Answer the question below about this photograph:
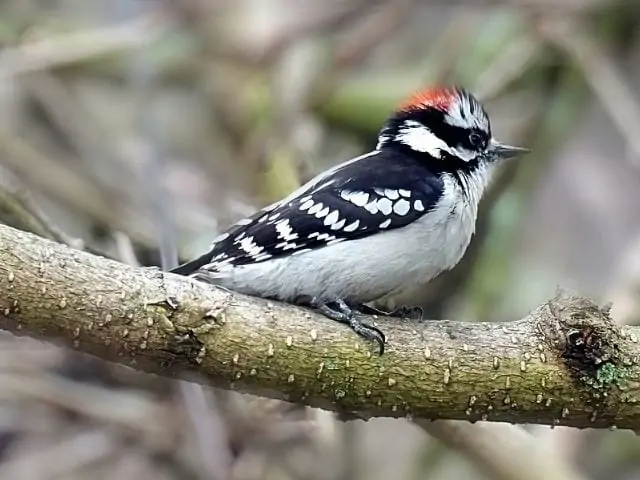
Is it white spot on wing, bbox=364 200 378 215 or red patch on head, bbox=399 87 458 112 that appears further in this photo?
red patch on head, bbox=399 87 458 112

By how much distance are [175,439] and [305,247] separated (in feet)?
3.32

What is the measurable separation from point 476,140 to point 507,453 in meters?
0.70

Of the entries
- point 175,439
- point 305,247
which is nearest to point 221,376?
point 305,247

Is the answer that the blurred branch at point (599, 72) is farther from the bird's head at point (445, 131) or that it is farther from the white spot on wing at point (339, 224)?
the white spot on wing at point (339, 224)

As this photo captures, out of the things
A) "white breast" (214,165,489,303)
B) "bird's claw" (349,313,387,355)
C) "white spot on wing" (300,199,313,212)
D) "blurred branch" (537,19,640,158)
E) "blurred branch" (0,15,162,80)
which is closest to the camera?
"bird's claw" (349,313,387,355)

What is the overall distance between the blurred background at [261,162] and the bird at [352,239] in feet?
0.59

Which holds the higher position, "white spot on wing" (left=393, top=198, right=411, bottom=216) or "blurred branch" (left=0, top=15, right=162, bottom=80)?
"blurred branch" (left=0, top=15, right=162, bottom=80)

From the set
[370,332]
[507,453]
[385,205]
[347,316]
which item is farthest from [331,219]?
[507,453]

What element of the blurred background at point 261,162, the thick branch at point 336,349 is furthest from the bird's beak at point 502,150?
the thick branch at point 336,349

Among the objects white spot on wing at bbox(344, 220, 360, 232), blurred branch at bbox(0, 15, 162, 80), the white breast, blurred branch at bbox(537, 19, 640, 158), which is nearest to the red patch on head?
the white breast

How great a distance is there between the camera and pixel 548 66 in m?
3.54

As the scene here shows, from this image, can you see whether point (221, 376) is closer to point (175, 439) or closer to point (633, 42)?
point (175, 439)

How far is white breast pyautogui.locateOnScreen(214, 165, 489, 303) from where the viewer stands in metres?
1.92

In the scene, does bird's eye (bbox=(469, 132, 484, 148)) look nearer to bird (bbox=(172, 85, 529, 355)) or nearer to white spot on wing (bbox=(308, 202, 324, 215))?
bird (bbox=(172, 85, 529, 355))
